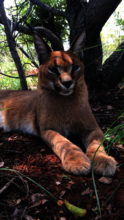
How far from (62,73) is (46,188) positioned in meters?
1.23

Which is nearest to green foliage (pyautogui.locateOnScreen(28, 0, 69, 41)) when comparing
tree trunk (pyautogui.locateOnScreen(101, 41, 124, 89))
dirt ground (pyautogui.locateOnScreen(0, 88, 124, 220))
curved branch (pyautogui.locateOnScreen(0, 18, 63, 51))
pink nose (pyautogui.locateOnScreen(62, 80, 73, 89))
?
curved branch (pyautogui.locateOnScreen(0, 18, 63, 51))

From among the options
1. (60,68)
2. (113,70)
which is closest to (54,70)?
(60,68)

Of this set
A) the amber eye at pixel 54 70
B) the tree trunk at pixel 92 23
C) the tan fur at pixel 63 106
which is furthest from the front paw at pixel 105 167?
the tree trunk at pixel 92 23

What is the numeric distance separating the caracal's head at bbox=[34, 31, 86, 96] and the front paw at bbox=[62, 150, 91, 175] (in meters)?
0.76

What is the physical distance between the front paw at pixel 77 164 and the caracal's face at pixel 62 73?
759mm

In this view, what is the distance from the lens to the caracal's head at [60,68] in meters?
2.16

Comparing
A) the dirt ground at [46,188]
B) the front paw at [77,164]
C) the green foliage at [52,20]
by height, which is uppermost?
the green foliage at [52,20]

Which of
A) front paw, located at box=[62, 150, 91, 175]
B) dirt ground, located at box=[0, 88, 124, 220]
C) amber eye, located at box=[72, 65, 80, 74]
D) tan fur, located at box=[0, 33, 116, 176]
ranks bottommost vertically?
dirt ground, located at box=[0, 88, 124, 220]

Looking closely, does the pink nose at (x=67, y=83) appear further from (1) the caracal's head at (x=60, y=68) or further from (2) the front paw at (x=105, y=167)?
(2) the front paw at (x=105, y=167)

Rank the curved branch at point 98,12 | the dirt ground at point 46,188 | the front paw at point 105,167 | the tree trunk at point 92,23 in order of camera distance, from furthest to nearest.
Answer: the tree trunk at point 92,23
the curved branch at point 98,12
the front paw at point 105,167
the dirt ground at point 46,188

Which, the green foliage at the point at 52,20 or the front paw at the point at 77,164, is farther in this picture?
the green foliage at the point at 52,20

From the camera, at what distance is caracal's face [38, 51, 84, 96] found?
2.15 m

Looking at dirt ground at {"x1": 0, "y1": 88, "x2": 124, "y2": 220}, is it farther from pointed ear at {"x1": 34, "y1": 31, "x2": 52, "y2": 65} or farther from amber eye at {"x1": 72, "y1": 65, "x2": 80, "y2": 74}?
pointed ear at {"x1": 34, "y1": 31, "x2": 52, "y2": 65}

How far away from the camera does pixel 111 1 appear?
3469 millimetres
